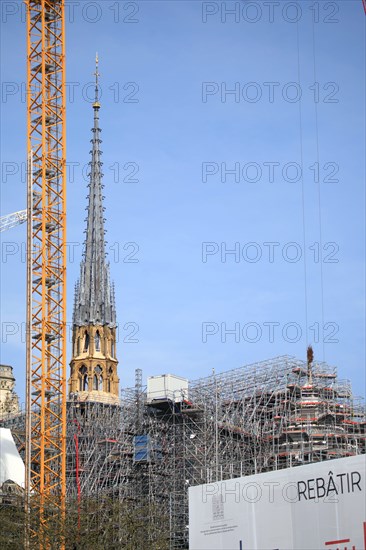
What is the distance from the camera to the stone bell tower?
16350 cm

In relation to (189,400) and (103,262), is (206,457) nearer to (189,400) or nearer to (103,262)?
(189,400)

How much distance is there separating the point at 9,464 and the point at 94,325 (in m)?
52.1

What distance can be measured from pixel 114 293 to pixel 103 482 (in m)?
50.4

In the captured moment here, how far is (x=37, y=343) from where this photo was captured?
320 feet

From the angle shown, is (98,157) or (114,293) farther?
(98,157)

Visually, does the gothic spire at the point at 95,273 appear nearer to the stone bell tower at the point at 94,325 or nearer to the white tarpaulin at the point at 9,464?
the stone bell tower at the point at 94,325

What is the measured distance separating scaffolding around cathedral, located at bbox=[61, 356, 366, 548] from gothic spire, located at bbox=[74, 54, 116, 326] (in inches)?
1677

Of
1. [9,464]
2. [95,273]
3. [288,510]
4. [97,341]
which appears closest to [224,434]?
[9,464]

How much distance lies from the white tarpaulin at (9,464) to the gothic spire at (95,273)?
50.1 m

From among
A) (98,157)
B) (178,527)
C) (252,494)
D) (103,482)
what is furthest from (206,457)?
(98,157)

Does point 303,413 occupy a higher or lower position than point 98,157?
lower

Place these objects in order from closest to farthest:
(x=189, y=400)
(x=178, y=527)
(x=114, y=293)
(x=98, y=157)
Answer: (x=178, y=527)
(x=189, y=400)
(x=114, y=293)
(x=98, y=157)

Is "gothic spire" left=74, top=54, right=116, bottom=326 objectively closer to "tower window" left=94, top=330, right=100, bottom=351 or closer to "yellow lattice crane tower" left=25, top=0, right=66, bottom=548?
"tower window" left=94, top=330, right=100, bottom=351

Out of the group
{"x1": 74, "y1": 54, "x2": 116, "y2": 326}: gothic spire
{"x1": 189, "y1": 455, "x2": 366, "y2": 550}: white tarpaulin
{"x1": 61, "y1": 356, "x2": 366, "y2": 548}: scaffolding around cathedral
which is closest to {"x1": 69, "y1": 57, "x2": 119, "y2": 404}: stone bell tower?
{"x1": 74, "y1": 54, "x2": 116, "y2": 326}: gothic spire
